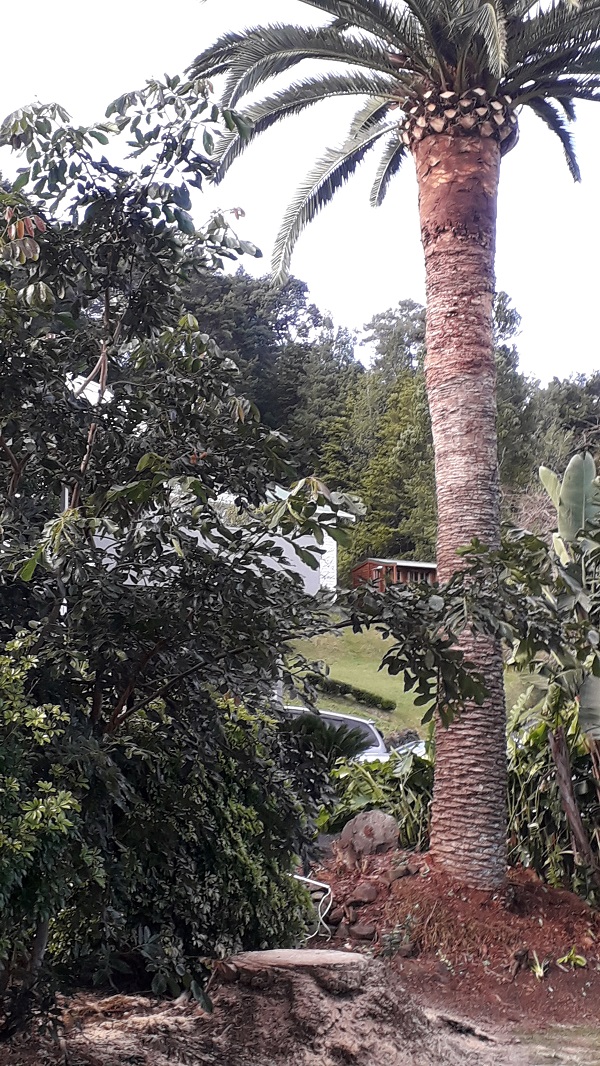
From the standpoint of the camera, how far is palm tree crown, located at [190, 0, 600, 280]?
5059mm

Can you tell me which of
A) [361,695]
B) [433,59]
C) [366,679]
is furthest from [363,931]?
[366,679]

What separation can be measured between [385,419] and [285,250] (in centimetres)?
1093

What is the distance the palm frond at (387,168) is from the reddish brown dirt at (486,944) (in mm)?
6023

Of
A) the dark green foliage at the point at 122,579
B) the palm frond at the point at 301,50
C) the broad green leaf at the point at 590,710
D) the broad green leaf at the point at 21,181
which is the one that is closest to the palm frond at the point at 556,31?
the palm frond at the point at 301,50

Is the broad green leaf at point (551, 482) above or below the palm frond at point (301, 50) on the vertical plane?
below

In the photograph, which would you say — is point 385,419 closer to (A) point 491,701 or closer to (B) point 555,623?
(A) point 491,701

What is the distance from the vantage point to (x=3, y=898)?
1.69 meters

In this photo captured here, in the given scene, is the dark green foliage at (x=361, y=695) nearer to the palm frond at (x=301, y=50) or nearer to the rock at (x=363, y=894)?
the rock at (x=363, y=894)

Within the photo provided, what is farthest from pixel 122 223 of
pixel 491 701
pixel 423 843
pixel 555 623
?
pixel 423 843

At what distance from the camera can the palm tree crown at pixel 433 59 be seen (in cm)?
506

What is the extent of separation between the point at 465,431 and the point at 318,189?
3.41m

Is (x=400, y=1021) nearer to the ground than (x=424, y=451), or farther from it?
nearer to the ground

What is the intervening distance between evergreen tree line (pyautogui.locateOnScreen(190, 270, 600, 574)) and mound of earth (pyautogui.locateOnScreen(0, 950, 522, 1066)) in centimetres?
1183

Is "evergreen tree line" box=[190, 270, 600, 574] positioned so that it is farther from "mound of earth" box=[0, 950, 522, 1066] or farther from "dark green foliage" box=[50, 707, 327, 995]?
"dark green foliage" box=[50, 707, 327, 995]
